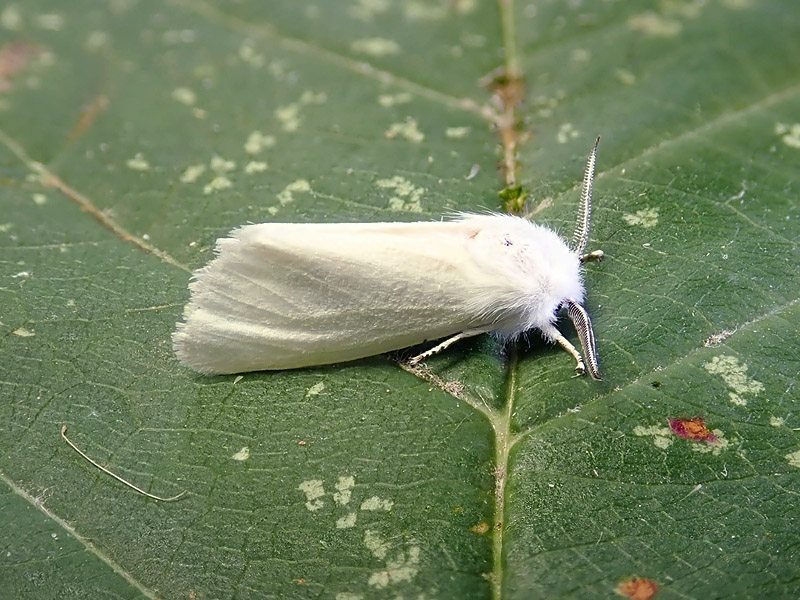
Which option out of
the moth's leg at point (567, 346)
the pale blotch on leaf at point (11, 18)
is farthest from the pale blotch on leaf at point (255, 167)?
the pale blotch on leaf at point (11, 18)

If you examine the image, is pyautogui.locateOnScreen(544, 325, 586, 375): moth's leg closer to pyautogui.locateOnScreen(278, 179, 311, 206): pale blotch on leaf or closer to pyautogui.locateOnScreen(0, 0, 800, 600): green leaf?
pyautogui.locateOnScreen(0, 0, 800, 600): green leaf

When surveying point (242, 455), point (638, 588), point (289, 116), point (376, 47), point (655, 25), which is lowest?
point (242, 455)

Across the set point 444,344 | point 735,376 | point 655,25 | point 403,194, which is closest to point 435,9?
point 655,25

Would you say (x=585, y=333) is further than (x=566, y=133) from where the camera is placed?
No

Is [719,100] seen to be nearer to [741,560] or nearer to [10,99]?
[741,560]

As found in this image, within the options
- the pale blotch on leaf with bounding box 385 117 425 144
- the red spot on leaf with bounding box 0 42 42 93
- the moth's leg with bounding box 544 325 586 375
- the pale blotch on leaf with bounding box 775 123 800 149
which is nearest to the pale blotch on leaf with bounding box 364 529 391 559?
the moth's leg with bounding box 544 325 586 375

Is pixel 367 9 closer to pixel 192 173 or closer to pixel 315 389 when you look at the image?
pixel 192 173

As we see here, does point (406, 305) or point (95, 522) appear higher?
point (406, 305)

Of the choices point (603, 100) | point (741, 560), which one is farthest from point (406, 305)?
point (603, 100)
